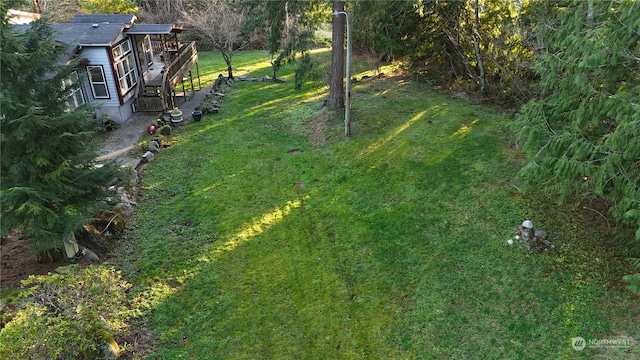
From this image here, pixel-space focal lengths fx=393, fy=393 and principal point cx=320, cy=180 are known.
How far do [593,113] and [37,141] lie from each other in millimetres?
11502

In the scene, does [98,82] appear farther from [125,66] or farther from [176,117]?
[176,117]

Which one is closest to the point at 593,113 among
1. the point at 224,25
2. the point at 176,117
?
the point at 176,117

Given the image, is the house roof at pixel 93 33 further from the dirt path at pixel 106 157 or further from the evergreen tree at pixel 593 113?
the evergreen tree at pixel 593 113

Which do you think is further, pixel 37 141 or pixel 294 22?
pixel 294 22

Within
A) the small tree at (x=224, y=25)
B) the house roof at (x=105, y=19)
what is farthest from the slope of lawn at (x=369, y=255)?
the small tree at (x=224, y=25)

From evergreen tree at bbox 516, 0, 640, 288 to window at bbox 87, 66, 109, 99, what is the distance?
16.6m

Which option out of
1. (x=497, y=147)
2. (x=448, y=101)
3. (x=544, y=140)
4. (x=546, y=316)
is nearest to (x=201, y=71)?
Result: (x=448, y=101)

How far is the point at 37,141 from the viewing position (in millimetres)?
8281

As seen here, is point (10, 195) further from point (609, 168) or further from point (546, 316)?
point (609, 168)

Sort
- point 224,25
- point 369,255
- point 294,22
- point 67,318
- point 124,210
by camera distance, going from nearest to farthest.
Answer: point 67,318 → point 369,255 → point 124,210 → point 294,22 → point 224,25

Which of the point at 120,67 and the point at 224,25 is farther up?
the point at 224,25

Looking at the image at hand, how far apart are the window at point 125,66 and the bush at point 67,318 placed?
1274cm

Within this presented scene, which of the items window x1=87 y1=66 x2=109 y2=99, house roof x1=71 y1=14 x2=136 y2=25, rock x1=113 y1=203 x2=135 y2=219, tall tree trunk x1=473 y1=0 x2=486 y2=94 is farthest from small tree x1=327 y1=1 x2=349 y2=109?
house roof x1=71 y1=14 x2=136 y2=25

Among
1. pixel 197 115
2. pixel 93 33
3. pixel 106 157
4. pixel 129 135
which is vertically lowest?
pixel 106 157
